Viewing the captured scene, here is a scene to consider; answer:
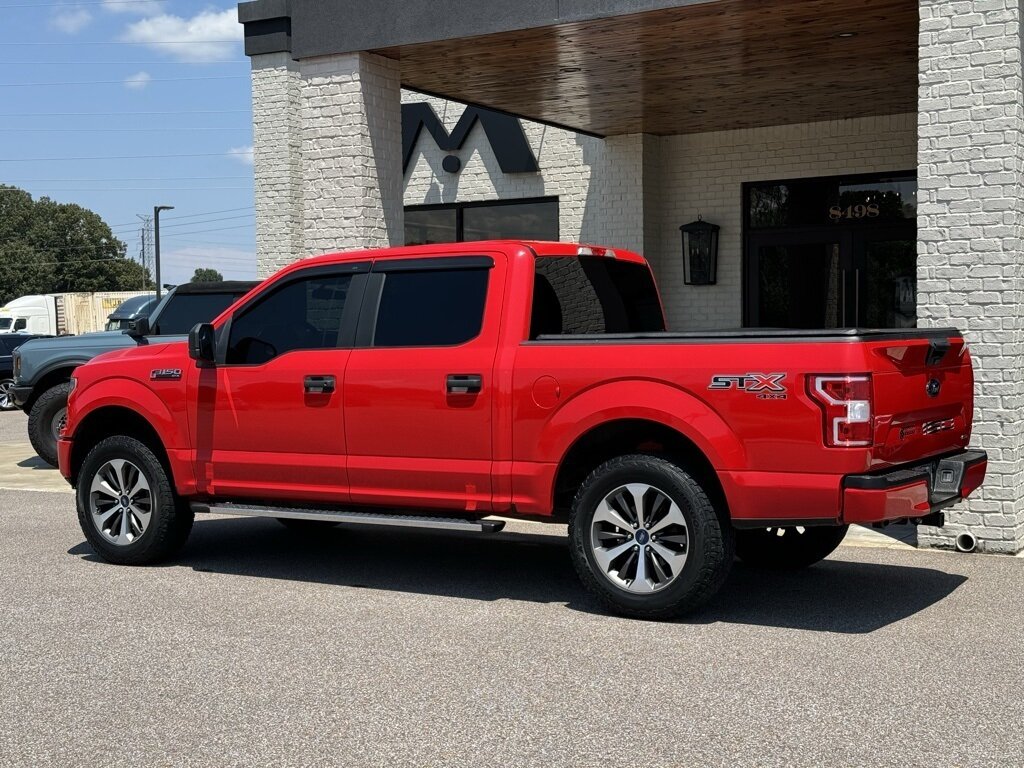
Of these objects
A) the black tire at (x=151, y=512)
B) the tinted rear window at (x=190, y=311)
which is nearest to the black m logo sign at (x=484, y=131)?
the tinted rear window at (x=190, y=311)

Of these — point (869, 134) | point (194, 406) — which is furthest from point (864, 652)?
point (869, 134)

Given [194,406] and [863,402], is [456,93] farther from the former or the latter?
[863,402]

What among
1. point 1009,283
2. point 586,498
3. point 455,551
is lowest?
point 455,551

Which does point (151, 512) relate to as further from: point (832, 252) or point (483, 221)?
point (483, 221)

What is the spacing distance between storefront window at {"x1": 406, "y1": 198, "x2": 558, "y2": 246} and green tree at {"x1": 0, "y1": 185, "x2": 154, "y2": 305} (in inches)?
3517

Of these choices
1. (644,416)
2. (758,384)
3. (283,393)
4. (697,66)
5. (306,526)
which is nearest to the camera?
(758,384)

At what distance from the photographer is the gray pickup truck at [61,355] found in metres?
13.9

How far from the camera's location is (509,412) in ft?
23.8

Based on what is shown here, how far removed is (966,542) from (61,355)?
33.8 ft

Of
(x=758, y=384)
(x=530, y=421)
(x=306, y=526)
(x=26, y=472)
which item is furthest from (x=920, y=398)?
(x=26, y=472)

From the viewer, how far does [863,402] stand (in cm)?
627

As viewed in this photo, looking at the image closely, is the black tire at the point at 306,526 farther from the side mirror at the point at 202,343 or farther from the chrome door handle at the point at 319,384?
the chrome door handle at the point at 319,384

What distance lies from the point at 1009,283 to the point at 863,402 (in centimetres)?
314

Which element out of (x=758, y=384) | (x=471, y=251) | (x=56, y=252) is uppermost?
(x=56, y=252)
